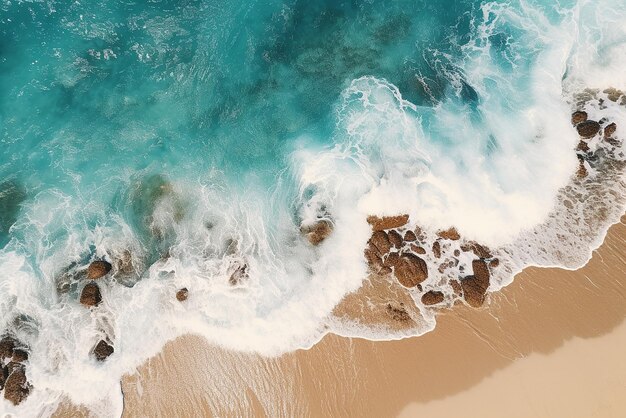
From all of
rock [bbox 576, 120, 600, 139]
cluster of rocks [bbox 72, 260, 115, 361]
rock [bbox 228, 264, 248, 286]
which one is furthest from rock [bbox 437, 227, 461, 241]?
cluster of rocks [bbox 72, 260, 115, 361]

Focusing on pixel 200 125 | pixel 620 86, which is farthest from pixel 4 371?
pixel 620 86

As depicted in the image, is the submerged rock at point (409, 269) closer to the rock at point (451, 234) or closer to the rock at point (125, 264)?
the rock at point (451, 234)

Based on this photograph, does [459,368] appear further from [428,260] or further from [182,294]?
[182,294]

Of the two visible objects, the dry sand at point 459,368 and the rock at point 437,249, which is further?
the rock at point 437,249

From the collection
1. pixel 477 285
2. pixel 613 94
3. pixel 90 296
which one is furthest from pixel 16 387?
pixel 613 94

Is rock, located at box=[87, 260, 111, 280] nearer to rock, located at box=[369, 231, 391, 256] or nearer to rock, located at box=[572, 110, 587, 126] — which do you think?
rock, located at box=[369, 231, 391, 256]

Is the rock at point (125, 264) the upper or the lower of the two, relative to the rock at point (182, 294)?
lower

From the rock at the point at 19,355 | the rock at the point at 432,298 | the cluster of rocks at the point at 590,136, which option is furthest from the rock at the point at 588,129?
the rock at the point at 19,355
